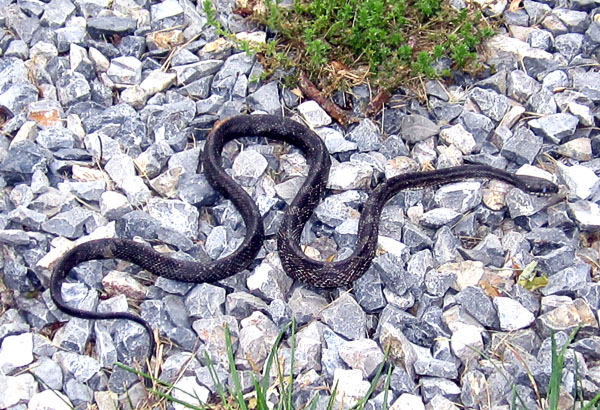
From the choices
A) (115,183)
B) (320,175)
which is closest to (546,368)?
(320,175)

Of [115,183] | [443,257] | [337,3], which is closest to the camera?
[443,257]

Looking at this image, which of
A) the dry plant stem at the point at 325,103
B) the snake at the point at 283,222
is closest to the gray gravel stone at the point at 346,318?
the snake at the point at 283,222

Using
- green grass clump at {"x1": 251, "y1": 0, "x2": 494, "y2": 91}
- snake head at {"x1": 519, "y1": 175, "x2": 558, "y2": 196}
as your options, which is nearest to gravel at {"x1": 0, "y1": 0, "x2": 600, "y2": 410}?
snake head at {"x1": 519, "y1": 175, "x2": 558, "y2": 196}

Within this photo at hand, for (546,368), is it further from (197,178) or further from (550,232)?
(197,178)

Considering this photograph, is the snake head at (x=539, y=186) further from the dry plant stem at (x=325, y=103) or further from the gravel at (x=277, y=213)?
the dry plant stem at (x=325, y=103)

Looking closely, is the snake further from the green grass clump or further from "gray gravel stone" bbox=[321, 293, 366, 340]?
the green grass clump

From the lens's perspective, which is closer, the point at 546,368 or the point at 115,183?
the point at 546,368

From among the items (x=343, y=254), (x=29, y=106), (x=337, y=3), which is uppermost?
(x=337, y=3)
